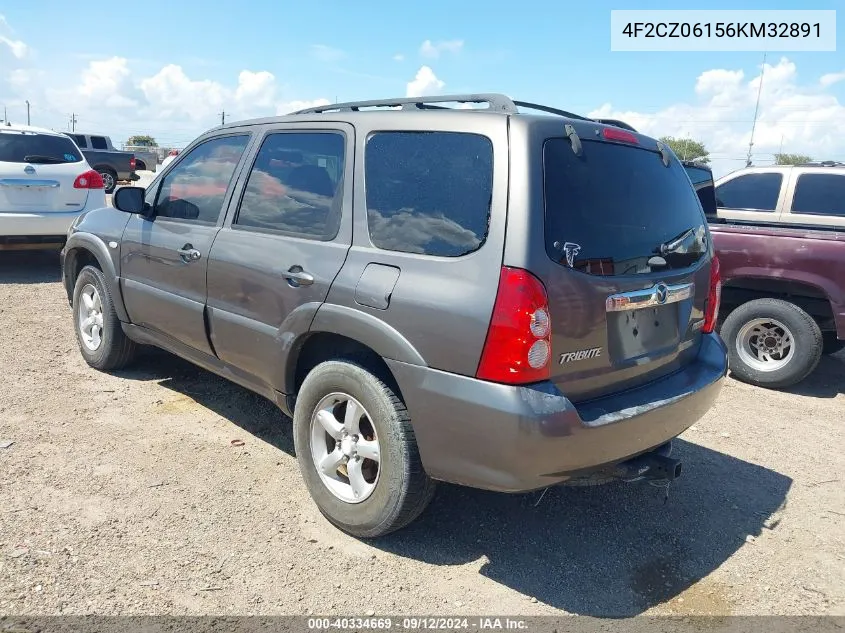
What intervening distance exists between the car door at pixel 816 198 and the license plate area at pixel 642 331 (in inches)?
202

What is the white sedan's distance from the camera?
7.78 m

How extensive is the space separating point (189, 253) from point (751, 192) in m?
6.49

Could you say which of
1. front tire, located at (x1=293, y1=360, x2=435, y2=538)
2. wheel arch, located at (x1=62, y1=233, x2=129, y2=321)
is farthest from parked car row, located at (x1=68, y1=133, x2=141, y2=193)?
front tire, located at (x1=293, y1=360, x2=435, y2=538)

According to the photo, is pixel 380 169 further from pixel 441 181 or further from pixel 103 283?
pixel 103 283

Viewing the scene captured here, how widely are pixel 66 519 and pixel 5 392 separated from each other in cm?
195

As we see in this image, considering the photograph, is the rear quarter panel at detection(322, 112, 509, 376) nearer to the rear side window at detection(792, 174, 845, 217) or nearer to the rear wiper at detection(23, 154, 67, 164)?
the rear side window at detection(792, 174, 845, 217)

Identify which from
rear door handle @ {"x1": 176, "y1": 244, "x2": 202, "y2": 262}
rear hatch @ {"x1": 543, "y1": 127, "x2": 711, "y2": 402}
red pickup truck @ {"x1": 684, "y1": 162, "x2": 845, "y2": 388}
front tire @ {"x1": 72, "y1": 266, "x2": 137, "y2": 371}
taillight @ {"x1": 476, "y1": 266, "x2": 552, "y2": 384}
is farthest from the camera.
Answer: red pickup truck @ {"x1": 684, "y1": 162, "x2": 845, "y2": 388}

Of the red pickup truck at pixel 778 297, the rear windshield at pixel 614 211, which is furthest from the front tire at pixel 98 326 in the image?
the red pickup truck at pixel 778 297

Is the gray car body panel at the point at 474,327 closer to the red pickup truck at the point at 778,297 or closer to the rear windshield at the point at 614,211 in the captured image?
the rear windshield at the point at 614,211

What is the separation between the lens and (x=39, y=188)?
7.97m

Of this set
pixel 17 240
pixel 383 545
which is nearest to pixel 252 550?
pixel 383 545

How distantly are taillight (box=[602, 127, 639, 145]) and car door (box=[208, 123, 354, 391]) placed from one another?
116cm

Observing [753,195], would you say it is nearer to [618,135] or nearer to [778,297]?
[778,297]

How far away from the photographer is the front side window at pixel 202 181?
3.85 m
